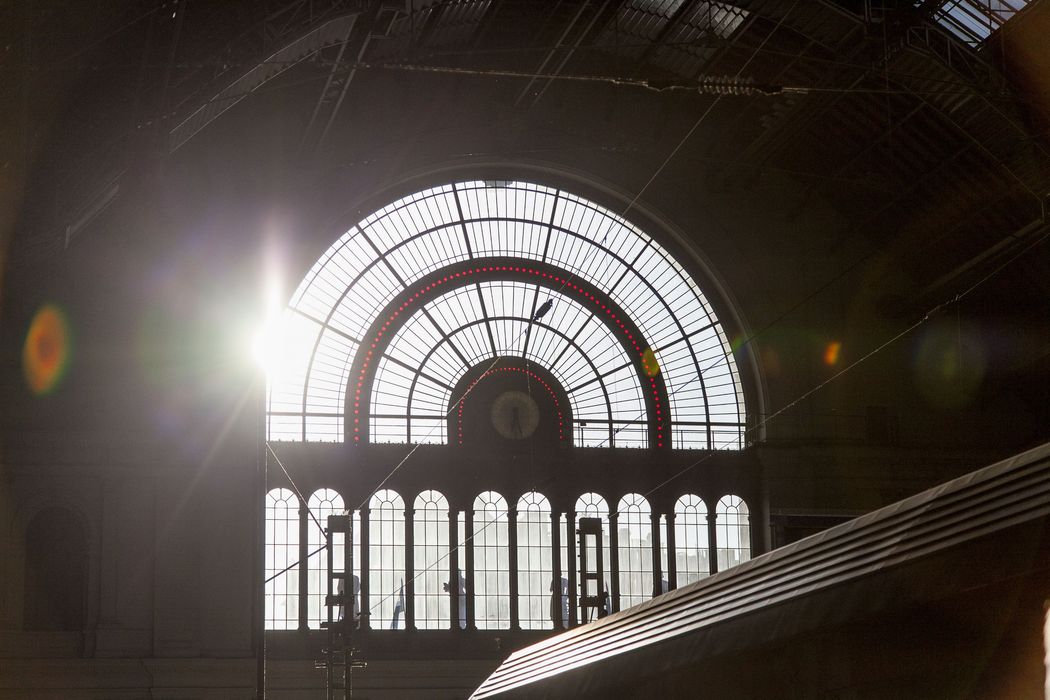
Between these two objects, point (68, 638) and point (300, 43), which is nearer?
point (300, 43)

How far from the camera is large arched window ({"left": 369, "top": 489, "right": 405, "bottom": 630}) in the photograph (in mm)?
31672

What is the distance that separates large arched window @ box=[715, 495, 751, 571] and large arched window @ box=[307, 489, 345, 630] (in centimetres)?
1033

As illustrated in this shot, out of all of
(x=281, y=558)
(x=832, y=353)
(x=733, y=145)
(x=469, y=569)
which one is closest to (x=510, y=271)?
(x=733, y=145)

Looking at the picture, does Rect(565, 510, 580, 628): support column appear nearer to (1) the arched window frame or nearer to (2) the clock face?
(1) the arched window frame

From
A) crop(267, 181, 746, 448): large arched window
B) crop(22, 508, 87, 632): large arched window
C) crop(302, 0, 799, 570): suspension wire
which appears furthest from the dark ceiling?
crop(22, 508, 87, 632): large arched window

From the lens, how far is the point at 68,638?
28656 mm

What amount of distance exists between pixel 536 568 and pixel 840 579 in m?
22.8

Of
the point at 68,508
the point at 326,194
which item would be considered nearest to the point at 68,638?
the point at 68,508

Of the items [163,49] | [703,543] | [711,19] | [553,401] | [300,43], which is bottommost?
[703,543]

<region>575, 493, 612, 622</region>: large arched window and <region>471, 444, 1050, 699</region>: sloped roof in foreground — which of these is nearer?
<region>471, 444, 1050, 699</region>: sloped roof in foreground

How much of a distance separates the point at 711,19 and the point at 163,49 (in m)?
16.1

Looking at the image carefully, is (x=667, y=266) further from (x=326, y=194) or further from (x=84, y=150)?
(x=84, y=150)

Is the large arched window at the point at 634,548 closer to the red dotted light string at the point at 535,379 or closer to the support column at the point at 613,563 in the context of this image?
the support column at the point at 613,563

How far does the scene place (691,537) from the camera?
111ft
